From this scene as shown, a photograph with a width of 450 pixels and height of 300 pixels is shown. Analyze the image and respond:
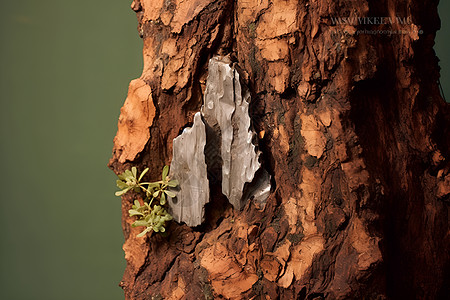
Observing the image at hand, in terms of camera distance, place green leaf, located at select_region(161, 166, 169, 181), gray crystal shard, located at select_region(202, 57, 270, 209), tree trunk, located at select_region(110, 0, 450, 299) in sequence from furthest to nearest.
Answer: green leaf, located at select_region(161, 166, 169, 181), gray crystal shard, located at select_region(202, 57, 270, 209), tree trunk, located at select_region(110, 0, 450, 299)

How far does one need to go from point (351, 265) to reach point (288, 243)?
0.64 feet

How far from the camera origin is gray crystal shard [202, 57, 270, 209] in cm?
161

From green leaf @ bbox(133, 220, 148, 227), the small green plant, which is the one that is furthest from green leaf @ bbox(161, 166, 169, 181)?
green leaf @ bbox(133, 220, 148, 227)

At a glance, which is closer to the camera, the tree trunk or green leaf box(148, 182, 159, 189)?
the tree trunk

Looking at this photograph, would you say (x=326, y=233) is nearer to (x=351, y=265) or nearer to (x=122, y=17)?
(x=351, y=265)

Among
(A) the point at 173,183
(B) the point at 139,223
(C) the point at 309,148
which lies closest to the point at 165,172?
(A) the point at 173,183

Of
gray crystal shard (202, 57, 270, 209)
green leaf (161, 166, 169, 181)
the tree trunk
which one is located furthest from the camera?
green leaf (161, 166, 169, 181)

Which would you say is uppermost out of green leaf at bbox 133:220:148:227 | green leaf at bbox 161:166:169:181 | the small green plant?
green leaf at bbox 161:166:169:181

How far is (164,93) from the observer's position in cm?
172

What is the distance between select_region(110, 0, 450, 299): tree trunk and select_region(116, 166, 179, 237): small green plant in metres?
0.06

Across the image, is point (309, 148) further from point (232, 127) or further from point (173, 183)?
point (173, 183)

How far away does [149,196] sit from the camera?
174cm

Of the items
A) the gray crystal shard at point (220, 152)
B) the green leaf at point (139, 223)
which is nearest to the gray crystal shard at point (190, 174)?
the gray crystal shard at point (220, 152)

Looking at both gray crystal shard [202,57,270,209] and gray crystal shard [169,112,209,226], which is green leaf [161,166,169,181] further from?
gray crystal shard [202,57,270,209]
